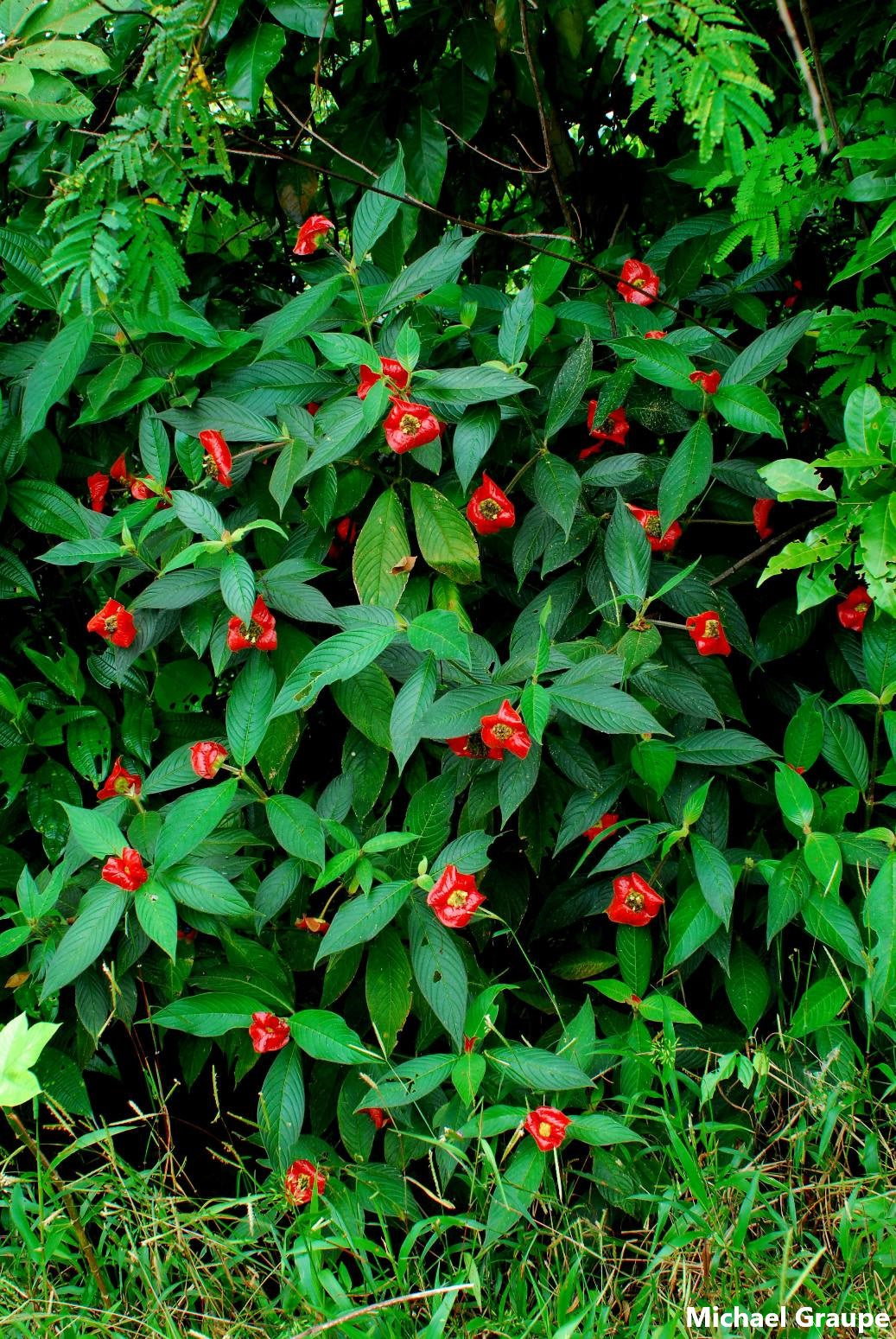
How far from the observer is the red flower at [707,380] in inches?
67.3

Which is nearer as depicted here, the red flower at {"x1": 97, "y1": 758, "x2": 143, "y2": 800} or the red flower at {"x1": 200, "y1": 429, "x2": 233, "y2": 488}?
the red flower at {"x1": 200, "y1": 429, "x2": 233, "y2": 488}

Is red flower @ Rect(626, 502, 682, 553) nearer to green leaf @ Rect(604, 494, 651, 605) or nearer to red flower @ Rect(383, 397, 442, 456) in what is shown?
green leaf @ Rect(604, 494, 651, 605)

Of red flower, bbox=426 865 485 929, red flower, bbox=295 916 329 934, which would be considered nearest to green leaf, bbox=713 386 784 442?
red flower, bbox=426 865 485 929

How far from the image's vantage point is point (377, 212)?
1788 millimetres

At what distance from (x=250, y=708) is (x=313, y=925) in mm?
Answer: 388

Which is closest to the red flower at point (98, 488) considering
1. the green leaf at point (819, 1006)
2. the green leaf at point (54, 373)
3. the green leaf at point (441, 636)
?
the green leaf at point (54, 373)

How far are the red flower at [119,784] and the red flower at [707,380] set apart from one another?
113 centimetres

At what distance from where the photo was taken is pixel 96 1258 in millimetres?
1562

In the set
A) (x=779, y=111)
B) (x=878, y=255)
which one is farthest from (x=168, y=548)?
(x=779, y=111)

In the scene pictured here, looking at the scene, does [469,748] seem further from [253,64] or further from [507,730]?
[253,64]

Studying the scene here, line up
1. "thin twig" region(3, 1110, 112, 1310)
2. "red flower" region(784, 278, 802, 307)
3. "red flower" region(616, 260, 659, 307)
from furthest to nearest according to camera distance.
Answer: "red flower" region(784, 278, 802, 307) → "red flower" region(616, 260, 659, 307) → "thin twig" region(3, 1110, 112, 1310)

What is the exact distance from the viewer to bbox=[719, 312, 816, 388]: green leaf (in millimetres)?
1680

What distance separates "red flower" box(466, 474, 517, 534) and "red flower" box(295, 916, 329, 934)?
2.30 ft

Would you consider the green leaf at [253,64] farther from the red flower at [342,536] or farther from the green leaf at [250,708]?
the green leaf at [250,708]
